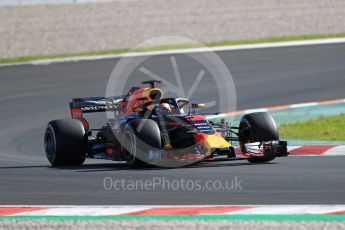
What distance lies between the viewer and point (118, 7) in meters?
34.2

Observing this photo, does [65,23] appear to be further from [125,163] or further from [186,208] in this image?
[186,208]

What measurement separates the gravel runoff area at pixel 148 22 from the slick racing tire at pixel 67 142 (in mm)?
15920

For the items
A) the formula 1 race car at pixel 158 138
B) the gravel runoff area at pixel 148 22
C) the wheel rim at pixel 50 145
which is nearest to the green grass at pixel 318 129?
the formula 1 race car at pixel 158 138

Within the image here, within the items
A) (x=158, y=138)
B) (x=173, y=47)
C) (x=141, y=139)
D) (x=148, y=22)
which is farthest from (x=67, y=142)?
(x=148, y=22)

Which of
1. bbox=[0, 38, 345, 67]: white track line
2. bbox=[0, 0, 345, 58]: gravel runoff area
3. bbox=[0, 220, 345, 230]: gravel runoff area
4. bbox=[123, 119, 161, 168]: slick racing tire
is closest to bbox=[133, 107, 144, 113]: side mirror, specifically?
bbox=[123, 119, 161, 168]: slick racing tire

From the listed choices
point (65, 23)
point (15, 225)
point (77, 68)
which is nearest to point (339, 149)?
point (15, 225)

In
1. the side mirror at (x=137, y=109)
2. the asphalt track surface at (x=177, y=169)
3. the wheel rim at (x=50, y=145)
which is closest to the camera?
the asphalt track surface at (x=177, y=169)

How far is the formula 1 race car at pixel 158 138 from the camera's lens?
11.8 metres

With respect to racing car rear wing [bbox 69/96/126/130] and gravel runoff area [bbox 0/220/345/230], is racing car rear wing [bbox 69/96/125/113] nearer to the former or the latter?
racing car rear wing [bbox 69/96/126/130]

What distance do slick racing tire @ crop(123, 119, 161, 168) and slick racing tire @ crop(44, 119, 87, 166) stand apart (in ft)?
3.29

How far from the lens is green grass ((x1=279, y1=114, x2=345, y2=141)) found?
619 inches

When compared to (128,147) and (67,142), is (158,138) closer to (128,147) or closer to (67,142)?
(128,147)

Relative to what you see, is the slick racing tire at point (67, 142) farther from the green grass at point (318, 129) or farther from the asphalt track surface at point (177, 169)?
the green grass at point (318, 129)

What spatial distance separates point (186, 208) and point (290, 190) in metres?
1.32
